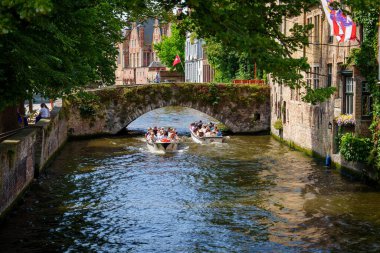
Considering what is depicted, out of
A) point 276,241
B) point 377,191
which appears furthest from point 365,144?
point 276,241

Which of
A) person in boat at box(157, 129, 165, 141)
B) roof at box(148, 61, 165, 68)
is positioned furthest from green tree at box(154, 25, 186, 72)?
person in boat at box(157, 129, 165, 141)

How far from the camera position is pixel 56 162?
2828cm

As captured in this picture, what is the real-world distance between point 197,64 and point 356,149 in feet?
191

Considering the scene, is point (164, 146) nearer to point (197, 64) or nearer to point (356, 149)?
point (356, 149)

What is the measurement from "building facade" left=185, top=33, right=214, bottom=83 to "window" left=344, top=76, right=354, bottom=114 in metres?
45.1

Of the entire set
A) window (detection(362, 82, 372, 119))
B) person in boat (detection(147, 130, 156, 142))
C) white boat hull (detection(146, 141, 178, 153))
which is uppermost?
window (detection(362, 82, 372, 119))

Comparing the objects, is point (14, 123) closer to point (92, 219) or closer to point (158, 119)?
point (92, 219)

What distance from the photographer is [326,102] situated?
26.9 metres

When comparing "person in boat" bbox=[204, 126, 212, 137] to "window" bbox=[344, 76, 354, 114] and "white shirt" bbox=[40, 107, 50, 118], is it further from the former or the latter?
"window" bbox=[344, 76, 354, 114]

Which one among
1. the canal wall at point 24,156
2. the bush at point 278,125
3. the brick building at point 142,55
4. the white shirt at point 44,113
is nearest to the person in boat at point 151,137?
the canal wall at point 24,156

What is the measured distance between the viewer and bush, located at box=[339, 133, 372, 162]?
21.7 m

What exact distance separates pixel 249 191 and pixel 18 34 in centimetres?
1105

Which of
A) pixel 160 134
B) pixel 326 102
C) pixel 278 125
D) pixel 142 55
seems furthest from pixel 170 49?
pixel 326 102

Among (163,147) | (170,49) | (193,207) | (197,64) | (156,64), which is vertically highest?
(170,49)
